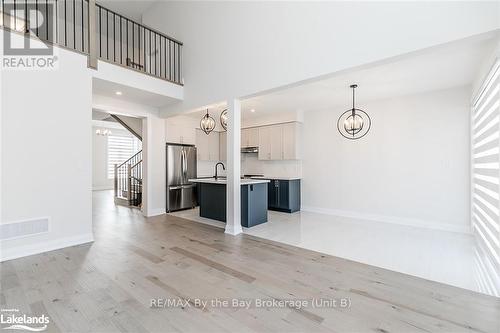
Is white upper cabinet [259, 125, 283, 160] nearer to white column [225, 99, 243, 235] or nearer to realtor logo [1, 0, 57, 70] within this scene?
white column [225, 99, 243, 235]

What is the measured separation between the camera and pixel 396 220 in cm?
487

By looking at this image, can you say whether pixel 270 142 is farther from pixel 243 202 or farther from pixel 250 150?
pixel 243 202

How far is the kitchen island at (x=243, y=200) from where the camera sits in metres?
4.44

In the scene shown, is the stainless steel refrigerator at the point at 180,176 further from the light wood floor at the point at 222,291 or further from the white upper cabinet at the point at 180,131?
the light wood floor at the point at 222,291

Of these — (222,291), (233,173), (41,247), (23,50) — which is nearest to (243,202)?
(233,173)

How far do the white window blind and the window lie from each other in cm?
1220

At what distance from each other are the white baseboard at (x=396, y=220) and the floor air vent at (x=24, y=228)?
17.4 feet

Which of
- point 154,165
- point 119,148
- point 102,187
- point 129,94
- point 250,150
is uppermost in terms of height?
point 129,94

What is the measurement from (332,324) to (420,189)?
404cm

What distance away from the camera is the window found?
1083 cm

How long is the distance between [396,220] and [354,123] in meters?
2.24

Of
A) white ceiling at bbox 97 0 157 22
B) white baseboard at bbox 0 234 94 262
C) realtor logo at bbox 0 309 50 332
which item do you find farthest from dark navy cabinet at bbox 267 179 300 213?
white ceiling at bbox 97 0 157 22

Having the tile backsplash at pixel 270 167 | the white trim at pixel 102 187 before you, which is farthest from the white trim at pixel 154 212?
the white trim at pixel 102 187

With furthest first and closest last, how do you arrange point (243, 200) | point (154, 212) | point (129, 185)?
point (129, 185)
point (154, 212)
point (243, 200)
